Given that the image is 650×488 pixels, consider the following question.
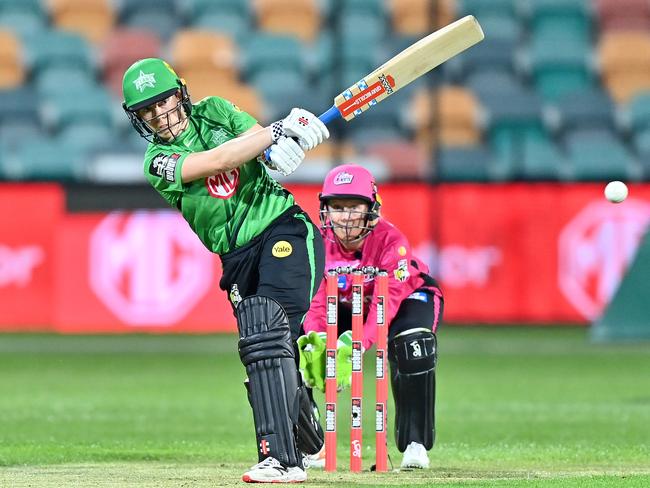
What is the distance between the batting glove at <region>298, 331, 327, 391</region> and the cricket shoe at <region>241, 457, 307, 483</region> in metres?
0.77

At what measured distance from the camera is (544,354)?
14922 mm

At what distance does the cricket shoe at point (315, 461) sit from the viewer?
6944mm

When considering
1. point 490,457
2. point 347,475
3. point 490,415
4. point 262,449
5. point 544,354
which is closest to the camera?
point 262,449

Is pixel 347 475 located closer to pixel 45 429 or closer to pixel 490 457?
pixel 490 457

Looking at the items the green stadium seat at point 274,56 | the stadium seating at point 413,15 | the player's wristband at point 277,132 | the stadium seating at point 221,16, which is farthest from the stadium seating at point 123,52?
the player's wristband at point 277,132

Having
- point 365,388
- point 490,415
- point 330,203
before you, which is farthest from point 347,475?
point 365,388

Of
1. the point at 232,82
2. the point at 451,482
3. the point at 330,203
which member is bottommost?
the point at 451,482

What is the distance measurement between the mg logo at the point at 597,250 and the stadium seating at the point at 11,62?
869cm

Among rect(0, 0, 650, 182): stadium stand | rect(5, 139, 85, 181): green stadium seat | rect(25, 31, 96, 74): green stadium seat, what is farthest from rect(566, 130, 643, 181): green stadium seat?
rect(25, 31, 96, 74): green stadium seat

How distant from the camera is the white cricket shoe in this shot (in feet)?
22.9

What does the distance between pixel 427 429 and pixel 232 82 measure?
1523 cm

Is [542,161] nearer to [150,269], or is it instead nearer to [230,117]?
[150,269]

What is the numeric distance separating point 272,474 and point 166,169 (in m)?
1.33

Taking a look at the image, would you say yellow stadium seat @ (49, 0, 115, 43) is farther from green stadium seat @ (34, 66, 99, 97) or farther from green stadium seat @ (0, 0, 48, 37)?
green stadium seat @ (34, 66, 99, 97)
